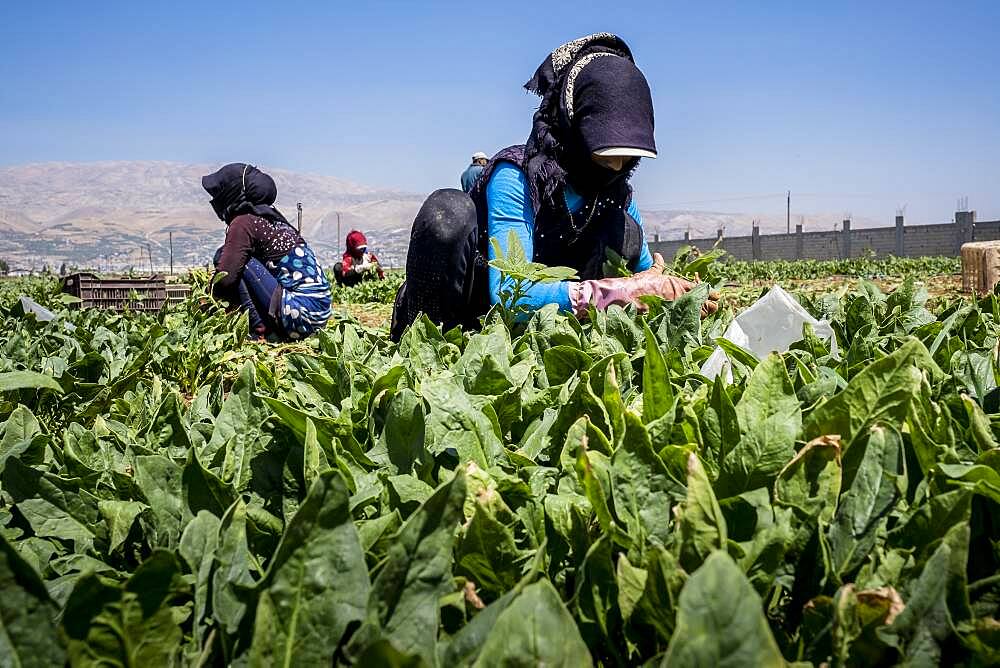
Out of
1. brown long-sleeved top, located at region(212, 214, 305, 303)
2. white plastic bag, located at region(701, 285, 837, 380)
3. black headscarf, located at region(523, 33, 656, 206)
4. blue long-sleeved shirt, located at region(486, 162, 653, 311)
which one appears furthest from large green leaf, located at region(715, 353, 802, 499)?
brown long-sleeved top, located at region(212, 214, 305, 303)

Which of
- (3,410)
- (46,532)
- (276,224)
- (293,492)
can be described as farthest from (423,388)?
(276,224)

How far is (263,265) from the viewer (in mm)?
8523

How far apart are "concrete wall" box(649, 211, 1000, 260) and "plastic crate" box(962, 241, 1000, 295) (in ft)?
87.4

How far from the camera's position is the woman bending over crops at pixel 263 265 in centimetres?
815

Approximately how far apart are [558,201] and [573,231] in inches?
6.9

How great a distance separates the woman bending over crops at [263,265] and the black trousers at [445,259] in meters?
4.42

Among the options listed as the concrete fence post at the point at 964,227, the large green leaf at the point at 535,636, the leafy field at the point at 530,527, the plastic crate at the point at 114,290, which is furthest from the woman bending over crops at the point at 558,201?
the concrete fence post at the point at 964,227

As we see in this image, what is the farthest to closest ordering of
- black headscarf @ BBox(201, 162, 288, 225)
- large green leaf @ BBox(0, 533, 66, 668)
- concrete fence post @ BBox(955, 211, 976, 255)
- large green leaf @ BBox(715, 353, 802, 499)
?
1. concrete fence post @ BBox(955, 211, 976, 255)
2. black headscarf @ BBox(201, 162, 288, 225)
3. large green leaf @ BBox(715, 353, 802, 499)
4. large green leaf @ BBox(0, 533, 66, 668)

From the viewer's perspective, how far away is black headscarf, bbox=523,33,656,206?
3.50 metres

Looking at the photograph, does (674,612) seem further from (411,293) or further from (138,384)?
(411,293)

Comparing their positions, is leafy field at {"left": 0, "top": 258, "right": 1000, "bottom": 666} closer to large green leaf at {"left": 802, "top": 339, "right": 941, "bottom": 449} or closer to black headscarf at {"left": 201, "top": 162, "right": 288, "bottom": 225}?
large green leaf at {"left": 802, "top": 339, "right": 941, "bottom": 449}

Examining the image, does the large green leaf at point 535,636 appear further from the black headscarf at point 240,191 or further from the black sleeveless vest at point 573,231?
the black headscarf at point 240,191

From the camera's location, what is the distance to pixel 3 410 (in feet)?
7.59

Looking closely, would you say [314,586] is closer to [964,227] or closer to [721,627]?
[721,627]
